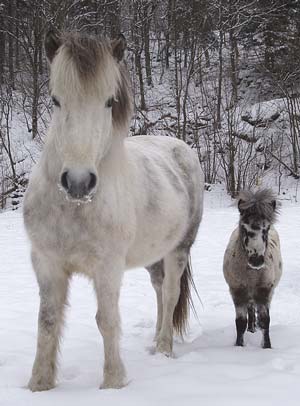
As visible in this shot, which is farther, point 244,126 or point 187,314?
point 244,126

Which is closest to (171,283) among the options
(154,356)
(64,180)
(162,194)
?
(154,356)

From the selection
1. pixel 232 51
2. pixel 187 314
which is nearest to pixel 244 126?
pixel 232 51

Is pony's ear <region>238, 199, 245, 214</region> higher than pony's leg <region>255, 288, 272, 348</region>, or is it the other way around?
pony's ear <region>238, 199, 245, 214</region>

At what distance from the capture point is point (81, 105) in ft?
8.59

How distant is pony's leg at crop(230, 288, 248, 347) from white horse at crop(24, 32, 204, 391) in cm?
124

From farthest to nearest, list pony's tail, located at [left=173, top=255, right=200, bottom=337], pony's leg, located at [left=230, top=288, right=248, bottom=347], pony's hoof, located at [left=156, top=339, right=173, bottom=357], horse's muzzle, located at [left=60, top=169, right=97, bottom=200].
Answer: pony's tail, located at [left=173, top=255, right=200, bottom=337] < pony's leg, located at [left=230, top=288, right=248, bottom=347] < pony's hoof, located at [left=156, top=339, right=173, bottom=357] < horse's muzzle, located at [left=60, top=169, right=97, bottom=200]

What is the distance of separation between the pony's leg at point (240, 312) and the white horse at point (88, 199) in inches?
48.9

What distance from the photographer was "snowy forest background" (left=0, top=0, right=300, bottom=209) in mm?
17703

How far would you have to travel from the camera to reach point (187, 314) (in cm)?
470

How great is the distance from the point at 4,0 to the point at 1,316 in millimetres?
21275

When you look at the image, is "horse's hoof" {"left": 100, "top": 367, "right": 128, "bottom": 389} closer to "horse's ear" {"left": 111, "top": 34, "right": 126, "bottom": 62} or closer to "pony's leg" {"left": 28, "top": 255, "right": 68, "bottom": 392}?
"pony's leg" {"left": 28, "top": 255, "right": 68, "bottom": 392}

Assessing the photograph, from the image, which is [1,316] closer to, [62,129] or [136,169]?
[136,169]

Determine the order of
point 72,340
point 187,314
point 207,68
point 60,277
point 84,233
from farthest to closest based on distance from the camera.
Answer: point 207,68 < point 187,314 < point 72,340 < point 60,277 < point 84,233

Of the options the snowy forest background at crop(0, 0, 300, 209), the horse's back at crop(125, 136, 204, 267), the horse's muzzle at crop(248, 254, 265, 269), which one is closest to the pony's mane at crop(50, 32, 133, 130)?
the horse's back at crop(125, 136, 204, 267)
